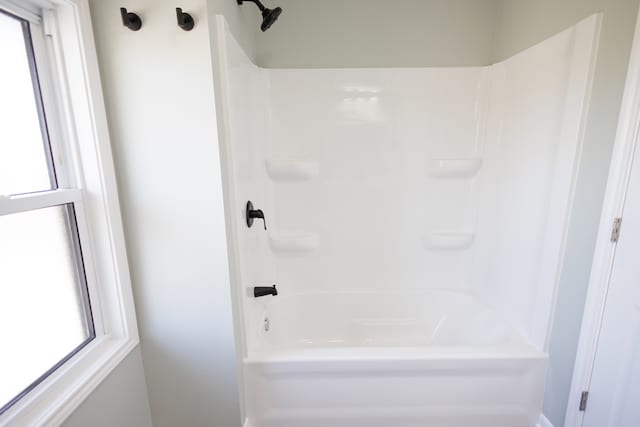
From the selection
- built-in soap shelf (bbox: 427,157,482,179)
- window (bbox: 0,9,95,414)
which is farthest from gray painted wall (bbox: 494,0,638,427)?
window (bbox: 0,9,95,414)

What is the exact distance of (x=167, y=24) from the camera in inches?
39.9

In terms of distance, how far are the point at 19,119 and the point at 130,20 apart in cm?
47

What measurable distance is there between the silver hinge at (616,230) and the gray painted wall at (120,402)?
1.99 m

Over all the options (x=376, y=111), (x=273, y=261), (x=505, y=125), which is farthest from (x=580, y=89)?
(x=273, y=261)

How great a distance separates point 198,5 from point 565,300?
6.36ft

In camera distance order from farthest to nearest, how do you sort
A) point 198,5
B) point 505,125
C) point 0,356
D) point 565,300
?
point 505,125 → point 565,300 → point 198,5 → point 0,356

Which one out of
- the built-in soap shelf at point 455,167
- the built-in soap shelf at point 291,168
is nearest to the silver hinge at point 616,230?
the built-in soap shelf at point 455,167

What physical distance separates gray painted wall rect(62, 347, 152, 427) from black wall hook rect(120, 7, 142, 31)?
1.24 metres

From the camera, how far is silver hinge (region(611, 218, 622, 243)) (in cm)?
113

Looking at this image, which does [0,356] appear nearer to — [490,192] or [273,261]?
[273,261]

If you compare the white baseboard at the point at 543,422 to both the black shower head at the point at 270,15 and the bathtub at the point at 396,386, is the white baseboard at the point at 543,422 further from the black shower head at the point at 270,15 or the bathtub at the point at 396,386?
the black shower head at the point at 270,15

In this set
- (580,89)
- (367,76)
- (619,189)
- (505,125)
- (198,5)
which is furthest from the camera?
(367,76)

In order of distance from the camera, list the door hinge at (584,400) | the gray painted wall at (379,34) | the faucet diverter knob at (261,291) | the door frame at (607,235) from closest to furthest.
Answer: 1. the door frame at (607,235)
2. the door hinge at (584,400)
3. the faucet diverter knob at (261,291)
4. the gray painted wall at (379,34)

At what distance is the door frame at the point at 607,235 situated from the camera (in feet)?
3.48
